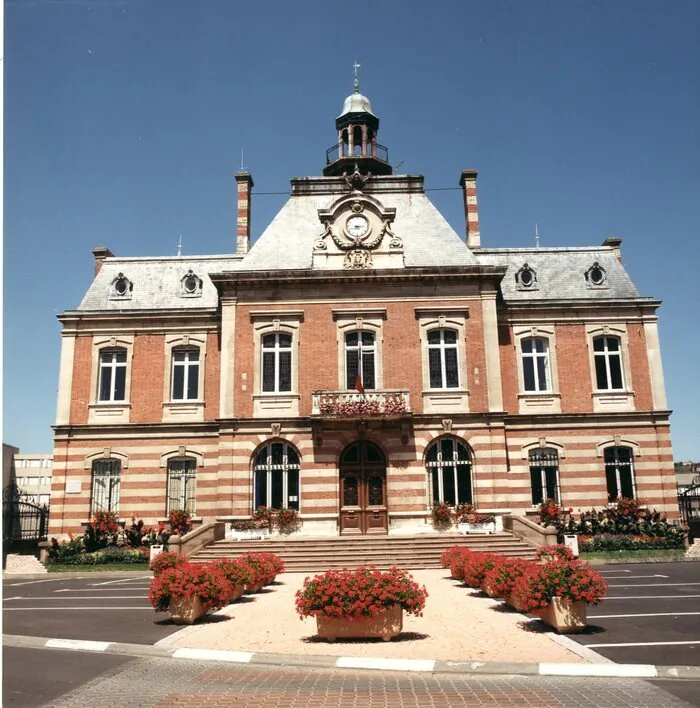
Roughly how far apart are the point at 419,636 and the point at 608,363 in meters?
20.8

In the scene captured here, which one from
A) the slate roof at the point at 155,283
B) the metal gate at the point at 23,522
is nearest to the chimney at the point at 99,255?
the slate roof at the point at 155,283

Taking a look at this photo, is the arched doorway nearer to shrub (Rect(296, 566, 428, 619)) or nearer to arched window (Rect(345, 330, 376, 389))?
arched window (Rect(345, 330, 376, 389))

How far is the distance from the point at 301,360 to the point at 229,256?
8465 mm

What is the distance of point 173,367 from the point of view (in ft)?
99.5

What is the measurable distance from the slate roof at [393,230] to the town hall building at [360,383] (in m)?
0.09

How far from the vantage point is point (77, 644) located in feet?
39.0

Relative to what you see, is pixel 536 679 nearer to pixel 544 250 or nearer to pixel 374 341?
pixel 374 341

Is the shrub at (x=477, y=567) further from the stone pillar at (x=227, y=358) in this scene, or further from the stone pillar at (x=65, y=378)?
the stone pillar at (x=65, y=378)

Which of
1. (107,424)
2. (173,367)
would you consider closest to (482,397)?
(173,367)

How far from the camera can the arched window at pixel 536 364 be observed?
2981 cm

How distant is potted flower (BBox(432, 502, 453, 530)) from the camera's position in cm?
2603

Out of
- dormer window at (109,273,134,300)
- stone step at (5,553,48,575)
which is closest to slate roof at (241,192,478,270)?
dormer window at (109,273,134,300)

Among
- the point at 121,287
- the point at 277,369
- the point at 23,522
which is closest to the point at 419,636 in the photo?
the point at 277,369

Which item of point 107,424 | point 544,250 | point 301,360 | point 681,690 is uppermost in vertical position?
point 544,250
